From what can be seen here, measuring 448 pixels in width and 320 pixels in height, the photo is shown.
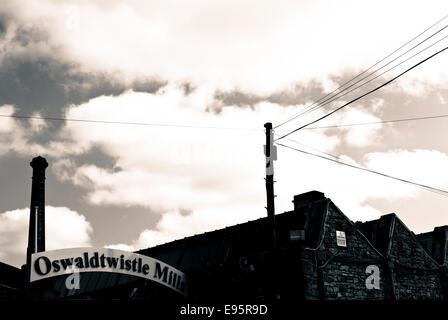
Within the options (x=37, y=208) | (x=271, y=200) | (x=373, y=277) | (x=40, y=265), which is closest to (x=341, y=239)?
(x=373, y=277)

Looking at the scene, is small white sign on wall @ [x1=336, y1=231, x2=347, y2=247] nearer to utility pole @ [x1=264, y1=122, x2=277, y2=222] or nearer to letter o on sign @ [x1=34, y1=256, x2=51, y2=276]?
utility pole @ [x1=264, y1=122, x2=277, y2=222]

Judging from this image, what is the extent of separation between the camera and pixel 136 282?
1035 inches

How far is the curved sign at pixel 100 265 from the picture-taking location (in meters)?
19.7

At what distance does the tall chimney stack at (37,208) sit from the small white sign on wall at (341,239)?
20475 mm

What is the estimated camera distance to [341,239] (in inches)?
907

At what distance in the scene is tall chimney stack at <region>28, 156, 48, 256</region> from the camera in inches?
1283

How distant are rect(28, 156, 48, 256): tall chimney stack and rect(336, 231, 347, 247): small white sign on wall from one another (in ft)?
67.2

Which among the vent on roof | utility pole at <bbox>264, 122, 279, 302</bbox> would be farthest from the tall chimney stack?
utility pole at <bbox>264, 122, 279, 302</bbox>

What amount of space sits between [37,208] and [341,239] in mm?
21344

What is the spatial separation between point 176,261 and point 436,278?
14.4 meters

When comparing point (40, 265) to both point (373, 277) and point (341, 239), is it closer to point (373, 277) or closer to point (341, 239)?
point (341, 239)

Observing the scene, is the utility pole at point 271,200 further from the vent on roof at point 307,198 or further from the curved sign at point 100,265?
the vent on roof at point 307,198

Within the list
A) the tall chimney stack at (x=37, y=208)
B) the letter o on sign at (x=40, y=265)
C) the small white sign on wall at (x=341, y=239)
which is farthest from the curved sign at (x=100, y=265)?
the tall chimney stack at (x=37, y=208)

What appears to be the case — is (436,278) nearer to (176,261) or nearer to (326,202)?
(326,202)
